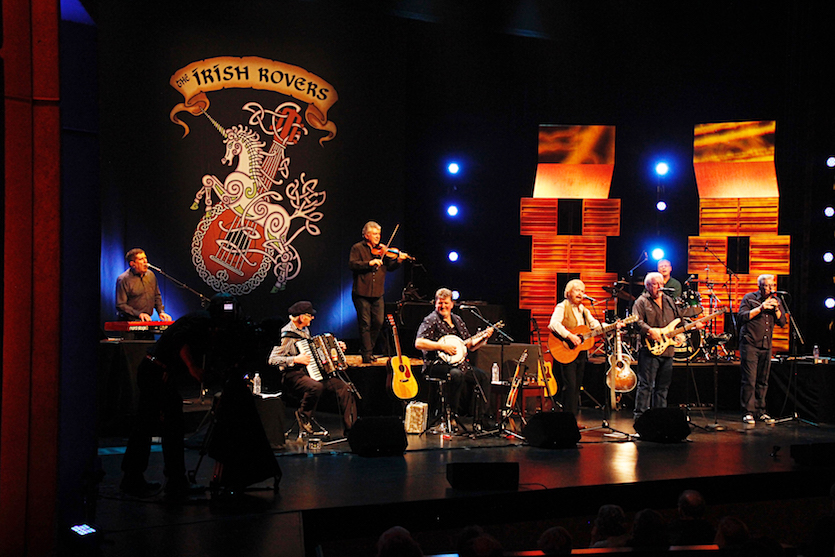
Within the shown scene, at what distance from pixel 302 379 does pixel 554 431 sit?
2799mm

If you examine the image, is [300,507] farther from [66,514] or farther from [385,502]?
[66,514]

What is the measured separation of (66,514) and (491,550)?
105 inches

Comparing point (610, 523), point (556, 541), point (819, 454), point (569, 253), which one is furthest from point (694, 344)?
point (556, 541)

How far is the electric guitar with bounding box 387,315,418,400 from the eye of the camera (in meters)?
9.34

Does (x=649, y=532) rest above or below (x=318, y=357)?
below

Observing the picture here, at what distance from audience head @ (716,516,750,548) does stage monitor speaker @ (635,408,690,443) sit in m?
4.17

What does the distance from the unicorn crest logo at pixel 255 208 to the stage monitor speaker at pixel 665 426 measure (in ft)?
18.8

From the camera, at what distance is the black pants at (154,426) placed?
237 inches

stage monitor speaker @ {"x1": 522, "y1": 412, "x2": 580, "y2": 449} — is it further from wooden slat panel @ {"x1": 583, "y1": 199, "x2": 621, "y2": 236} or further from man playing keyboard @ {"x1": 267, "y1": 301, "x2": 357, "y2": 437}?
wooden slat panel @ {"x1": 583, "y1": 199, "x2": 621, "y2": 236}

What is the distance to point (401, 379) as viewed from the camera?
9.38 metres

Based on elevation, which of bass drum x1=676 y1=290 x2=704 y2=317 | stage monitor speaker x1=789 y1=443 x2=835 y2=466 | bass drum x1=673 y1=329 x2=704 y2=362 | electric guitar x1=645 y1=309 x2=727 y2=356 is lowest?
stage monitor speaker x1=789 y1=443 x2=835 y2=466

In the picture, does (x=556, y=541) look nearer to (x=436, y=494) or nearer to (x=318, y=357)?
(x=436, y=494)

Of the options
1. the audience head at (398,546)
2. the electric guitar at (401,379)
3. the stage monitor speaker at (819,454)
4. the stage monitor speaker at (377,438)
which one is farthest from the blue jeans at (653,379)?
the audience head at (398,546)

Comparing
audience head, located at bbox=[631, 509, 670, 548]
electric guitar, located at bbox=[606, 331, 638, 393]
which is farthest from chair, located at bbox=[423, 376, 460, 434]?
audience head, located at bbox=[631, 509, 670, 548]
